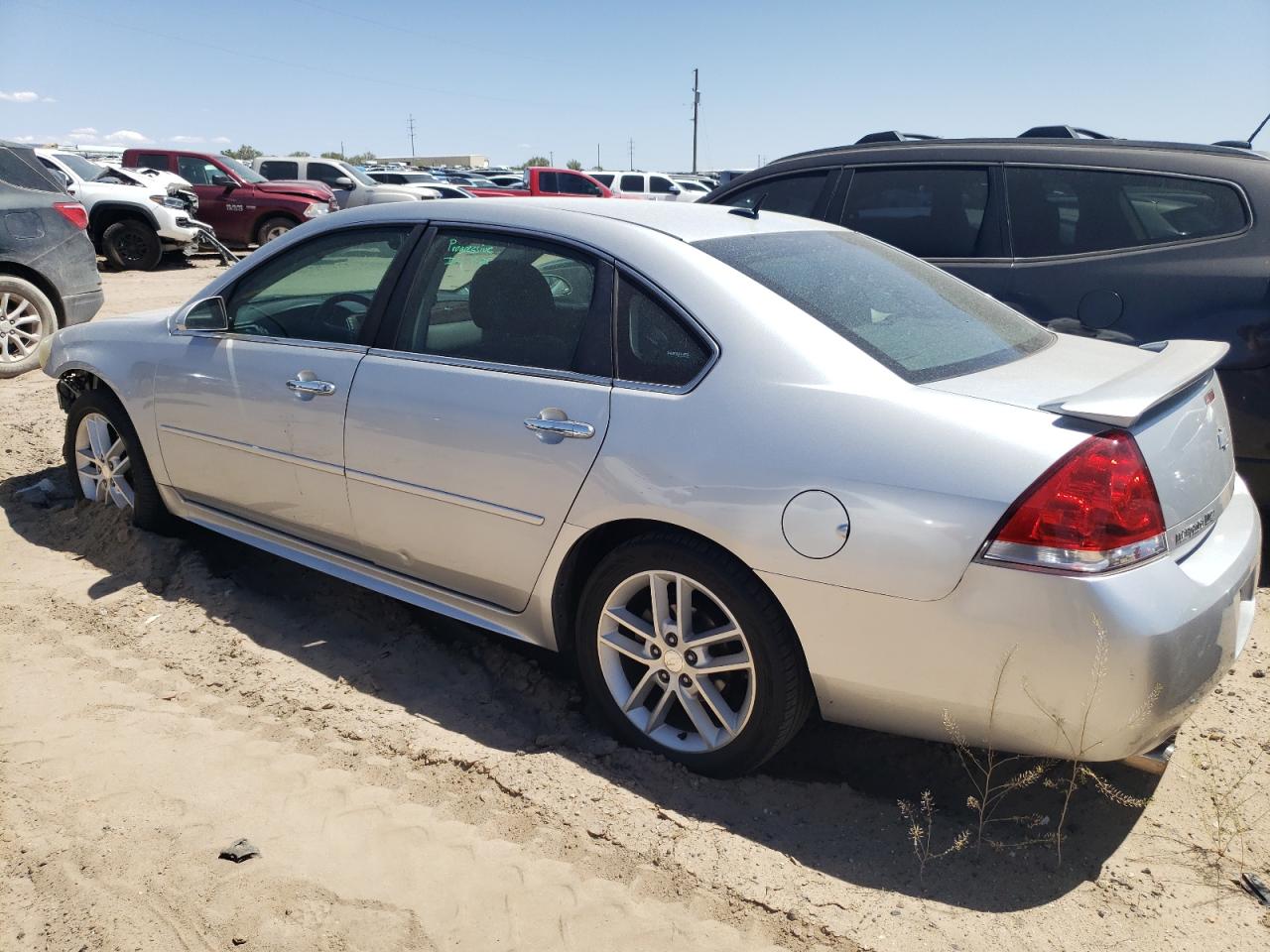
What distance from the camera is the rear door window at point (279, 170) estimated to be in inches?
884

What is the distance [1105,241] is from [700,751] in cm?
324

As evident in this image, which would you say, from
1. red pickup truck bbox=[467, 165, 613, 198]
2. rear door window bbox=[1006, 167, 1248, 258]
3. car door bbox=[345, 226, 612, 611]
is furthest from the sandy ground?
red pickup truck bbox=[467, 165, 613, 198]

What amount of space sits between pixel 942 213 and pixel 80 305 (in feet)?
22.3

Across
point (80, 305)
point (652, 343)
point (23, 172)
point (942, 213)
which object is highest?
point (23, 172)

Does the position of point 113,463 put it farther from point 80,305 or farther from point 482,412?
point 80,305

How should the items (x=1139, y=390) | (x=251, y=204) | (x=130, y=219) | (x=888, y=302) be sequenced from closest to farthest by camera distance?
1. (x=1139, y=390)
2. (x=888, y=302)
3. (x=130, y=219)
4. (x=251, y=204)

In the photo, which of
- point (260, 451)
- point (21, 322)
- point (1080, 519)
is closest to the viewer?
point (1080, 519)

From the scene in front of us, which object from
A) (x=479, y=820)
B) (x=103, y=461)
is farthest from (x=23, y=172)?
(x=479, y=820)

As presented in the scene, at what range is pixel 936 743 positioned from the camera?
321cm

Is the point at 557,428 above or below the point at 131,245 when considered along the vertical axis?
above

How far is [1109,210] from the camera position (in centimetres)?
474

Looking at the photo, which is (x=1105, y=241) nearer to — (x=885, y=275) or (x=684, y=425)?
(x=885, y=275)

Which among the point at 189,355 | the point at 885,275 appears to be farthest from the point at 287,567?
the point at 885,275

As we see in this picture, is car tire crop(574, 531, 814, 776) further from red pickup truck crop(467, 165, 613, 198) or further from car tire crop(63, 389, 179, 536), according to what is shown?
red pickup truck crop(467, 165, 613, 198)
